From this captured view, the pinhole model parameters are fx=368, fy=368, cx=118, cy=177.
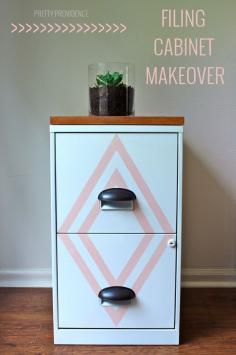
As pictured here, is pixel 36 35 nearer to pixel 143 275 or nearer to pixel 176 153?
pixel 176 153

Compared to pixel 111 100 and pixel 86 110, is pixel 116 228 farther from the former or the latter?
pixel 86 110

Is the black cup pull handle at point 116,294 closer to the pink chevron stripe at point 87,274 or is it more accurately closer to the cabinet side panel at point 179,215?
the pink chevron stripe at point 87,274

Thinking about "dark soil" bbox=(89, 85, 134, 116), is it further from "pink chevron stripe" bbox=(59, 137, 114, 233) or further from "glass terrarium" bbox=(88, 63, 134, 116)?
"pink chevron stripe" bbox=(59, 137, 114, 233)

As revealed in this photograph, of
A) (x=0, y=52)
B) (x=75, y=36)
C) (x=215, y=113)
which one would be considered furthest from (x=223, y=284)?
(x=0, y=52)

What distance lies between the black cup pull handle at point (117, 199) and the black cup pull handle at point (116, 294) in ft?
0.80

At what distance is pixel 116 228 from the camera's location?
3.53 feet

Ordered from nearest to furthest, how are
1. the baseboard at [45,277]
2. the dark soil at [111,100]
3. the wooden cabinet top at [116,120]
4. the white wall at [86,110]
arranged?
the wooden cabinet top at [116,120] < the dark soil at [111,100] < the white wall at [86,110] < the baseboard at [45,277]

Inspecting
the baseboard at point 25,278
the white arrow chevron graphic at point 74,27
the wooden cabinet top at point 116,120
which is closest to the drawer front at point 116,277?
the wooden cabinet top at point 116,120

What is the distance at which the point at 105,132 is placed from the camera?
104 cm

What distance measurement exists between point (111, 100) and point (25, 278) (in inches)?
34.6

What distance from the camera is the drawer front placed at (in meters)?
1.08

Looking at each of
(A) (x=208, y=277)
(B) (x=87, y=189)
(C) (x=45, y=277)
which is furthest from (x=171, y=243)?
(C) (x=45, y=277)

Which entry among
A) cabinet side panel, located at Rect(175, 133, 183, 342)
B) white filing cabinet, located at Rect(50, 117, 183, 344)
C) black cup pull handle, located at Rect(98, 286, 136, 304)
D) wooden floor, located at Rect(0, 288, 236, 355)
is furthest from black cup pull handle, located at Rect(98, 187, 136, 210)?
wooden floor, located at Rect(0, 288, 236, 355)

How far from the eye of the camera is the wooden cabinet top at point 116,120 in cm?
103
